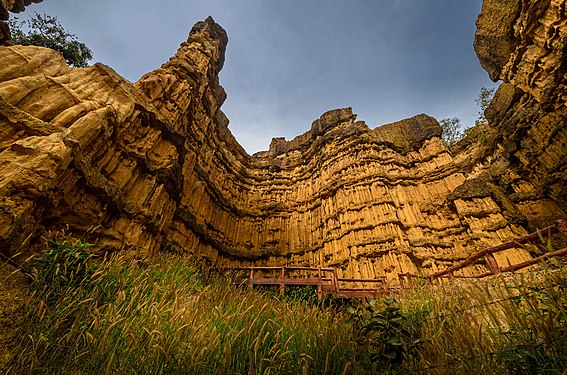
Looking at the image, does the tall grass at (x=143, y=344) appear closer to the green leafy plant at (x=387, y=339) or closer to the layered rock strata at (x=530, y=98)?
the green leafy plant at (x=387, y=339)

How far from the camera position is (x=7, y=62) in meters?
6.21

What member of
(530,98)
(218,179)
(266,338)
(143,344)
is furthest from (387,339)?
(218,179)

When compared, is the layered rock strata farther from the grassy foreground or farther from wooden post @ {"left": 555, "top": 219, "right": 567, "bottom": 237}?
the grassy foreground

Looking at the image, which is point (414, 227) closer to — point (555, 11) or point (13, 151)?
point (555, 11)

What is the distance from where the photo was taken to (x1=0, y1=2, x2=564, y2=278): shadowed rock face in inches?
239

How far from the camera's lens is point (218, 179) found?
79.0 ft

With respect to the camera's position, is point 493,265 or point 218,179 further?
point 218,179

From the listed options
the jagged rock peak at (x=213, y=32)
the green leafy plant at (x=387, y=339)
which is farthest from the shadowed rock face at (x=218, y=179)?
the green leafy plant at (x=387, y=339)

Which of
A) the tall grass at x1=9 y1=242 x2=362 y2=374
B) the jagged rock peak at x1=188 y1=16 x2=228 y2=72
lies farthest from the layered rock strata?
the jagged rock peak at x1=188 y1=16 x2=228 y2=72

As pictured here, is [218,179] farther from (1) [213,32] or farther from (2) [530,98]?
(2) [530,98]

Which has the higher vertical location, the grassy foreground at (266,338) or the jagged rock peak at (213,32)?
the jagged rock peak at (213,32)

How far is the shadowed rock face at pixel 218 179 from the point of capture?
19.9ft

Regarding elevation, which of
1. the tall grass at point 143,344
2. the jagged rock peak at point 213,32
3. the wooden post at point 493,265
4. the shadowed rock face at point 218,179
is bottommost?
the tall grass at point 143,344

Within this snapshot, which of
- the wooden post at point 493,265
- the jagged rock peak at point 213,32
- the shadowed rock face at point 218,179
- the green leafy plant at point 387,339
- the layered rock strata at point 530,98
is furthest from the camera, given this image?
the jagged rock peak at point 213,32
